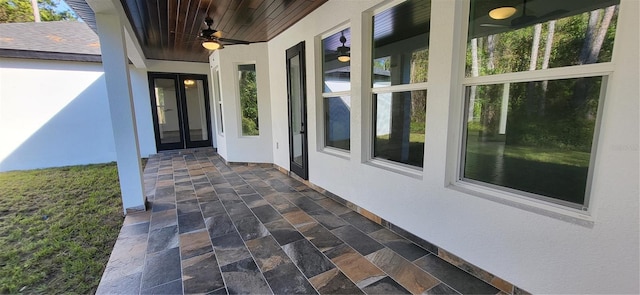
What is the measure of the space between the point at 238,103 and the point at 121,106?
9.04 feet

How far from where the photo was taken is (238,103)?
562 centimetres

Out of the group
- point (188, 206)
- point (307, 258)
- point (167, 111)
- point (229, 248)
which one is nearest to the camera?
point (307, 258)

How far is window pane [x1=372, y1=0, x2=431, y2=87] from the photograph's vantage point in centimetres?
243

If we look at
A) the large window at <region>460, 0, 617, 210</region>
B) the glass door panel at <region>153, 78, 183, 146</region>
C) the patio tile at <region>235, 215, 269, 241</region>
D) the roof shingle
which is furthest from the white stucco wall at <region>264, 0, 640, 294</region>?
the roof shingle

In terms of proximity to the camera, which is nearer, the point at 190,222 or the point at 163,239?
the point at 163,239

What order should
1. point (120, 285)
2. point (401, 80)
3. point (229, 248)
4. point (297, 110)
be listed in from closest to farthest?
point (120, 285) < point (229, 248) < point (401, 80) < point (297, 110)

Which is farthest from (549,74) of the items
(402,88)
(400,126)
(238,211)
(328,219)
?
(238,211)

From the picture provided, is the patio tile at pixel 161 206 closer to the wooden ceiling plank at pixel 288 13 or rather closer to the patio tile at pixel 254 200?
the patio tile at pixel 254 200

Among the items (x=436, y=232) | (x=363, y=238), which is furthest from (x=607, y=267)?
(x=363, y=238)

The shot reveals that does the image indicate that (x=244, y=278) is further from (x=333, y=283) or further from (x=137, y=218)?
(x=137, y=218)

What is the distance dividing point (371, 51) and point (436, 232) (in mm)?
1914

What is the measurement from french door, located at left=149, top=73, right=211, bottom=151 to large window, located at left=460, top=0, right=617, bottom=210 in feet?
24.2

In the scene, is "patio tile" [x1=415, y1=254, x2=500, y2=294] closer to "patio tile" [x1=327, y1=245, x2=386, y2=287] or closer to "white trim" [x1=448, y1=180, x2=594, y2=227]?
"patio tile" [x1=327, y1=245, x2=386, y2=287]

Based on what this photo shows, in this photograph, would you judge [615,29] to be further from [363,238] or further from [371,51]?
[363,238]
